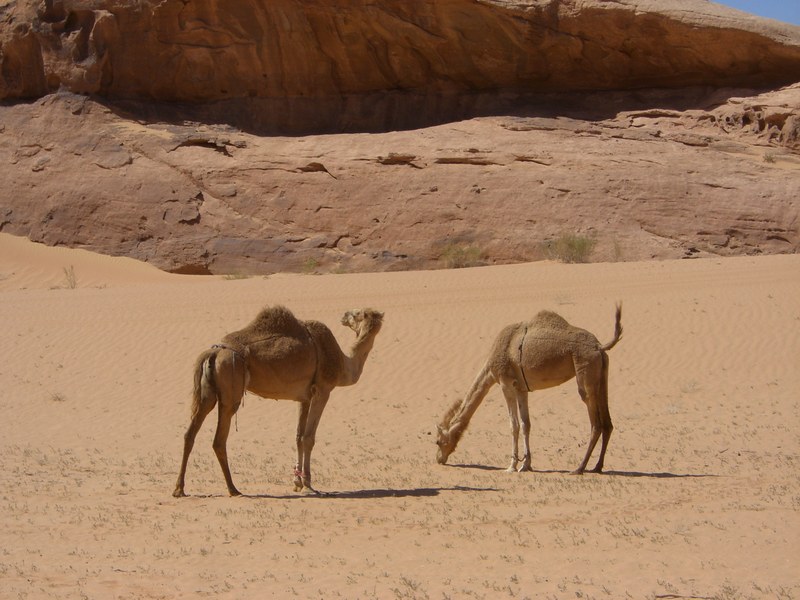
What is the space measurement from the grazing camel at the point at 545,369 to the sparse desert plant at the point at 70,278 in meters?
16.2

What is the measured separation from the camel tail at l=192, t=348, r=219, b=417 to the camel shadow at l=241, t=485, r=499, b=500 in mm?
908

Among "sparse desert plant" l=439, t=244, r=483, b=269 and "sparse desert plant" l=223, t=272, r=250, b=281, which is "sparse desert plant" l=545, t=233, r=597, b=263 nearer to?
"sparse desert plant" l=439, t=244, r=483, b=269

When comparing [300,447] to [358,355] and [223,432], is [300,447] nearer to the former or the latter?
[223,432]

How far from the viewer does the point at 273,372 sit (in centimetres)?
859

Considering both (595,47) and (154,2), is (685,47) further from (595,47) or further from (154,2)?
(154,2)

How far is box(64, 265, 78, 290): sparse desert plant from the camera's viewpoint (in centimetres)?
2425

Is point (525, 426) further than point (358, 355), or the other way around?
point (525, 426)

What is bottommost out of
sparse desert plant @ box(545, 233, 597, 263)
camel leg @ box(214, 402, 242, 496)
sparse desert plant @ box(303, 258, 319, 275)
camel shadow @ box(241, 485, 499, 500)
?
sparse desert plant @ box(303, 258, 319, 275)

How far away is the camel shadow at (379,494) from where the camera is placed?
8.62 m

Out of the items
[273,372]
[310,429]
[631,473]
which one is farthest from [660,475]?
[273,372]

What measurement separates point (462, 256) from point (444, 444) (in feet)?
46.2

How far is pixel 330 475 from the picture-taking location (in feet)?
32.7

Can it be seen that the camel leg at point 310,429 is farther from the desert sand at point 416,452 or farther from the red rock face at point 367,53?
the red rock face at point 367,53

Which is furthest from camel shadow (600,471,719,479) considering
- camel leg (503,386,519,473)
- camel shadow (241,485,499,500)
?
camel shadow (241,485,499,500)
